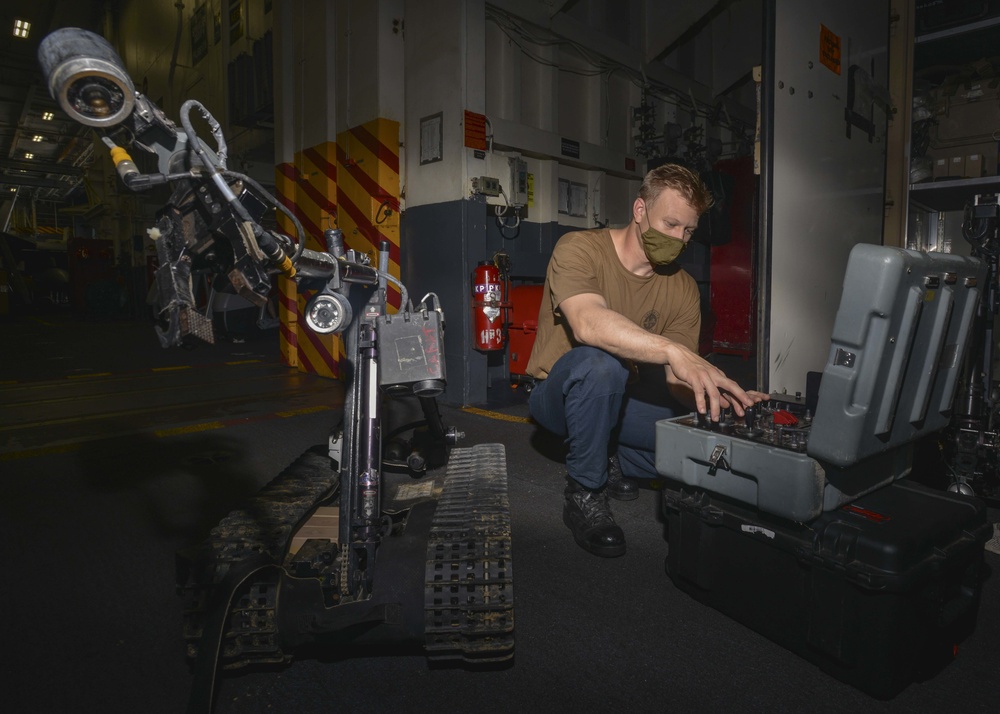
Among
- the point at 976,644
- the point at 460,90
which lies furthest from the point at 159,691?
the point at 460,90

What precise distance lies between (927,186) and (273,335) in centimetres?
873

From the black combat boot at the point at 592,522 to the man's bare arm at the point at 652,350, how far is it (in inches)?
19.0

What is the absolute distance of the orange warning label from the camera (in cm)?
264

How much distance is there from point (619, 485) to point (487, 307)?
1883mm

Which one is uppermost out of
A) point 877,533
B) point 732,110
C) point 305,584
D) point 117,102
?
point 732,110

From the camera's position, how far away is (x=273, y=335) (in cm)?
930

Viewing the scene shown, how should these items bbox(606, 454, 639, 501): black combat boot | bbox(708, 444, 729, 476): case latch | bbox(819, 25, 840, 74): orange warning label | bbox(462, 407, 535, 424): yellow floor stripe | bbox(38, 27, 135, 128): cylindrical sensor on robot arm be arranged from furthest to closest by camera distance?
bbox(462, 407, 535, 424): yellow floor stripe → bbox(819, 25, 840, 74): orange warning label → bbox(606, 454, 639, 501): black combat boot → bbox(708, 444, 729, 476): case latch → bbox(38, 27, 135, 128): cylindrical sensor on robot arm

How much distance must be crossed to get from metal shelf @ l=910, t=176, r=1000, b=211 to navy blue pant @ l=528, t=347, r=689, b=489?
1832 mm

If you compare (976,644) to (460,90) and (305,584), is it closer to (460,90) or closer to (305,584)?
(305,584)

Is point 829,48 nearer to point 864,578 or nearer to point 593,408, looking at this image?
point 593,408

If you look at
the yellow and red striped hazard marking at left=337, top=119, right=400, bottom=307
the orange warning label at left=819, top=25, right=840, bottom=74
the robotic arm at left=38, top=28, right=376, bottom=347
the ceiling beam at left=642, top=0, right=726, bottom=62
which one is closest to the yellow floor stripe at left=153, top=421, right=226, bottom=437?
the yellow and red striped hazard marking at left=337, top=119, right=400, bottom=307

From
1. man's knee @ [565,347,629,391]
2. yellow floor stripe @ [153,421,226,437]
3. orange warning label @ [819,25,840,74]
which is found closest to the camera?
man's knee @ [565,347,629,391]

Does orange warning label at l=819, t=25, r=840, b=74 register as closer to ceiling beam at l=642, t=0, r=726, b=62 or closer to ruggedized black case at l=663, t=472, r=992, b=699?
ruggedized black case at l=663, t=472, r=992, b=699

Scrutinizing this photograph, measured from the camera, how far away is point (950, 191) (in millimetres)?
2934
